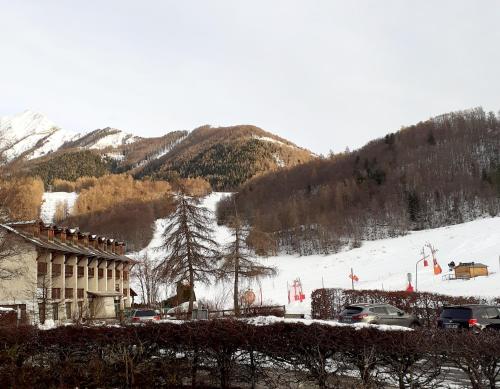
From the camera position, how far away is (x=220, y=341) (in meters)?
10.1

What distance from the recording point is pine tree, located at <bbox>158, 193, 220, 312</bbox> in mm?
33019

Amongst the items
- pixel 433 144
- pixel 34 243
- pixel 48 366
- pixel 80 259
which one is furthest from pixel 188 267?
pixel 433 144

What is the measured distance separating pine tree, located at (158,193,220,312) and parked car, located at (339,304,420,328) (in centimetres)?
1479

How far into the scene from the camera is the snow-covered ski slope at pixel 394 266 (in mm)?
Answer: 45625

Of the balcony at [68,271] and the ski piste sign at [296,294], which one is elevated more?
the balcony at [68,271]

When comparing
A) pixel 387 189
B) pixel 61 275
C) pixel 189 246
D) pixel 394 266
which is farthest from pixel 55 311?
pixel 387 189

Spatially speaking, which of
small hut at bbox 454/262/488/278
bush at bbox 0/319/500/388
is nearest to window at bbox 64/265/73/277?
bush at bbox 0/319/500/388

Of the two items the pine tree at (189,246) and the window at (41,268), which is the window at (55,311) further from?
the pine tree at (189,246)

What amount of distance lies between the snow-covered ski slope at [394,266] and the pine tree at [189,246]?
10.1 m

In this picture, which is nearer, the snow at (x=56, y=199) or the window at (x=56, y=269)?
the window at (x=56, y=269)

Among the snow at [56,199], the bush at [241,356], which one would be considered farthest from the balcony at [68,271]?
the snow at [56,199]

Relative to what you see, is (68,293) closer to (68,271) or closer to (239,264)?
(68,271)

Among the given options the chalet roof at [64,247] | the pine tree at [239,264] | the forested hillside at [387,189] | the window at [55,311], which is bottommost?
the window at [55,311]

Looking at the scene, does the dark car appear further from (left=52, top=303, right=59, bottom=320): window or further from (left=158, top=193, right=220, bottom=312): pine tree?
(left=52, top=303, right=59, bottom=320): window
